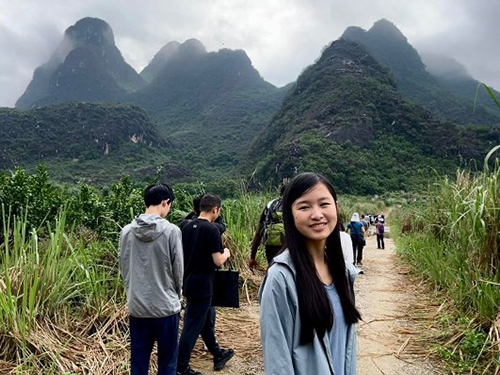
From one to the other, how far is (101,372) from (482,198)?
9.58ft

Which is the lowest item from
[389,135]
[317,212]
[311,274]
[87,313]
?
[87,313]

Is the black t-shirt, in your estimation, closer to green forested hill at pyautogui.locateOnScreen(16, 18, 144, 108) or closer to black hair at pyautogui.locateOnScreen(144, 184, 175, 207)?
black hair at pyautogui.locateOnScreen(144, 184, 175, 207)

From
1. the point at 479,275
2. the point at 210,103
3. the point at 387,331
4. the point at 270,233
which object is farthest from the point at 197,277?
the point at 210,103

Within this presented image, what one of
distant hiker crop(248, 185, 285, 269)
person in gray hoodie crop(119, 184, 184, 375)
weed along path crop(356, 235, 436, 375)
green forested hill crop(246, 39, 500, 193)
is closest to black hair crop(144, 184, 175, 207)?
person in gray hoodie crop(119, 184, 184, 375)

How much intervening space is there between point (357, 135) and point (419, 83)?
151ft

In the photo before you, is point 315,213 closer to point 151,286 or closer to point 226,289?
point 151,286

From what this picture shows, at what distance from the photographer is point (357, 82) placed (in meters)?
60.0

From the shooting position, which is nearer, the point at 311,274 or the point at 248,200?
the point at 311,274

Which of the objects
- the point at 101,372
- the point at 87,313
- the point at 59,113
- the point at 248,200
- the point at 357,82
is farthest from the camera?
the point at 59,113

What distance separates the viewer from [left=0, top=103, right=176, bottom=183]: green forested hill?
2046 inches

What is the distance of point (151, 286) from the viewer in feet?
7.36

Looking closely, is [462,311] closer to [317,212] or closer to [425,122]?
[317,212]

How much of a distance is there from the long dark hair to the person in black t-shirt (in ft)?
4.91

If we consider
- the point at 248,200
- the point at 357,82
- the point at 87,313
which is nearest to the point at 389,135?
the point at 357,82
